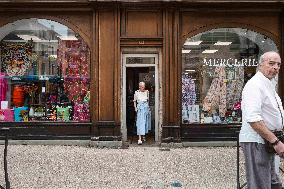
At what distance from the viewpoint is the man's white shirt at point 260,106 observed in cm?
471

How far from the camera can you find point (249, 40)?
1277 cm

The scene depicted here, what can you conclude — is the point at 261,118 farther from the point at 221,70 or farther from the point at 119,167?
the point at 221,70

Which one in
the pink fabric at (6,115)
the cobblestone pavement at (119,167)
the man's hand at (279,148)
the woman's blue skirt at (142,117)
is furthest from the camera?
the woman's blue skirt at (142,117)

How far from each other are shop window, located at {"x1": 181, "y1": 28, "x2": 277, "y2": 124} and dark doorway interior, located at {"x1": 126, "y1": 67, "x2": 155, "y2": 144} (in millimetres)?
1397

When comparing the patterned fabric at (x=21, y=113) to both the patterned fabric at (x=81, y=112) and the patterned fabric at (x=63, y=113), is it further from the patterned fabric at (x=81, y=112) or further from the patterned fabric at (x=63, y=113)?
the patterned fabric at (x=81, y=112)

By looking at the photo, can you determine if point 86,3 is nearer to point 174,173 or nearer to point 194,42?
point 194,42

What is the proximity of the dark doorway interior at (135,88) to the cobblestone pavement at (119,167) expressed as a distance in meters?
1.96

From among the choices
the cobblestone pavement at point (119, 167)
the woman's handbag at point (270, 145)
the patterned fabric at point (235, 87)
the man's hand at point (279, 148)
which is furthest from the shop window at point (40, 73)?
the man's hand at point (279, 148)

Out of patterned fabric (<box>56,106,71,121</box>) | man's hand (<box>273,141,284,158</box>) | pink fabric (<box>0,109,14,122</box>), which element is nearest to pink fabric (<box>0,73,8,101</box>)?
pink fabric (<box>0,109,14,122</box>)

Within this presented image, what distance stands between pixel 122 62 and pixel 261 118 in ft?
26.6

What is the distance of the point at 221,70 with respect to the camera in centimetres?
1278

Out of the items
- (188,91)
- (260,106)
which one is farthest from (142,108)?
(260,106)

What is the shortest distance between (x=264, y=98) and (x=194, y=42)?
7922 mm

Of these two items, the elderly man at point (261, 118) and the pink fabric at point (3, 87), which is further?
the pink fabric at point (3, 87)
